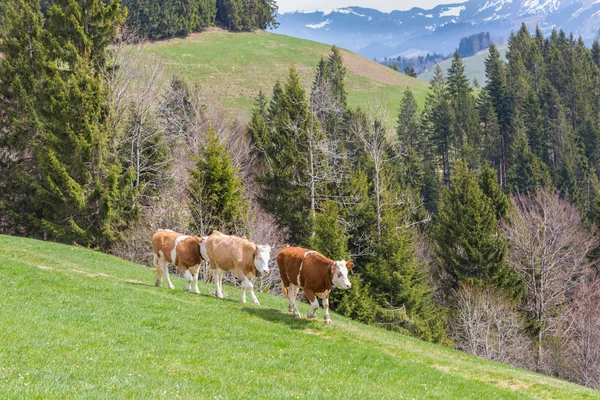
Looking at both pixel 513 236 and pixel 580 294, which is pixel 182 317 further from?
pixel 580 294

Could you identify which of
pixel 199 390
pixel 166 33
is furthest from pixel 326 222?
pixel 166 33

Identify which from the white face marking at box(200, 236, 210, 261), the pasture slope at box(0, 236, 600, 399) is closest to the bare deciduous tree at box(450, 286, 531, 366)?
the pasture slope at box(0, 236, 600, 399)

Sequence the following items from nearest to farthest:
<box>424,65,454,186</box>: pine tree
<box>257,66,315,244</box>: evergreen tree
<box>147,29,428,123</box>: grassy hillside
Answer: <box>257,66,315,244</box>: evergreen tree
<box>424,65,454,186</box>: pine tree
<box>147,29,428,123</box>: grassy hillside

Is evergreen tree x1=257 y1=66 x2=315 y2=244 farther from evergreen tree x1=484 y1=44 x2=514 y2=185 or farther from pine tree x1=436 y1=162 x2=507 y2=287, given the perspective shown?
evergreen tree x1=484 y1=44 x2=514 y2=185

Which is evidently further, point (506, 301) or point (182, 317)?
point (506, 301)

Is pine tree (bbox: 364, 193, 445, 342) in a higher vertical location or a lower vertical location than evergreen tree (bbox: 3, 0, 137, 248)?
lower

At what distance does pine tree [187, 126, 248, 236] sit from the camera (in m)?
32.0

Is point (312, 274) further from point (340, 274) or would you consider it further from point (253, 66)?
point (253, 66)

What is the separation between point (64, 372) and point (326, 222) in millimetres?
25824

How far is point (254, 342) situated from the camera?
12383 mm

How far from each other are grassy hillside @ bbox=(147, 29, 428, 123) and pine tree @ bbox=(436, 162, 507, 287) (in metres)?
57.2

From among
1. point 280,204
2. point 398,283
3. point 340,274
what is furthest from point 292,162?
point 340,274

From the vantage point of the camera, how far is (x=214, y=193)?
3216cm

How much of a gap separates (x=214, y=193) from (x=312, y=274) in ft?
58.7
